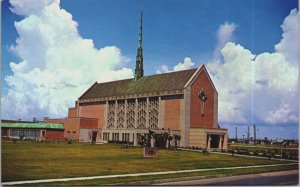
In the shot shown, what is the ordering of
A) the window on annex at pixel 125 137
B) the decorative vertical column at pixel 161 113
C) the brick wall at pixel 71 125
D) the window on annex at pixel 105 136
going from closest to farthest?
1. the decorative vertical column at pixel 161 113
2. the window on annex at pixel 125 137
3. the window on annex at pixel 105 136
4. the brick wall at pixel 71 125

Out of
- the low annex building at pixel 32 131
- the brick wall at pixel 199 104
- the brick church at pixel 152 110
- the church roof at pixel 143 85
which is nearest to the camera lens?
the brick church at pixel 152 110

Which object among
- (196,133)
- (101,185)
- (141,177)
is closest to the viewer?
(101,185)

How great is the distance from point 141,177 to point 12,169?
777 centimetres

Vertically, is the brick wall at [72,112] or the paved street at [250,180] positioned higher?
the brick wall at [72,112]

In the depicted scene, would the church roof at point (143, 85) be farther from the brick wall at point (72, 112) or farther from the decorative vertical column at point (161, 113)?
the brick wall at point (72, 112)

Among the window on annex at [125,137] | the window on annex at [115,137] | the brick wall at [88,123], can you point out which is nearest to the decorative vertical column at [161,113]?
the window on annex at [125,137]

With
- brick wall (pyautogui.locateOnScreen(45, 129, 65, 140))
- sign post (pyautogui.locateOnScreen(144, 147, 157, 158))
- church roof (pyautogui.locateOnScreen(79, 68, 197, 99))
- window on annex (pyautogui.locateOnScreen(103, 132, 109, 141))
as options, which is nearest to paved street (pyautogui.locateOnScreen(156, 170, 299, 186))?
sign post (pyautogui.locateOnScreen(144, 147, 157, 158))

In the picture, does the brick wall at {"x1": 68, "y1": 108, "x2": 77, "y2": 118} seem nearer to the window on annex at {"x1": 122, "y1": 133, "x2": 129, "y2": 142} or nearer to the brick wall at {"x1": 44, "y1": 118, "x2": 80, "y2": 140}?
the brick wall at {"x1": 44, "y1": 118, "x2": 80, "y2": 140}

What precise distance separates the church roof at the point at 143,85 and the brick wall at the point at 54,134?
32.7ft

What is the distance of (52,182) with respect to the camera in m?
20.0

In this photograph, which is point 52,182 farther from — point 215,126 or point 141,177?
point 215,126

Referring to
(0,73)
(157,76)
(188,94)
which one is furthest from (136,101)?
(0,73)

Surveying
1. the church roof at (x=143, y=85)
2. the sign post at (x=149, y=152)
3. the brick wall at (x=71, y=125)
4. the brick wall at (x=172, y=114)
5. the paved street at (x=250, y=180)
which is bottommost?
the paved street at (x=250, y=180)

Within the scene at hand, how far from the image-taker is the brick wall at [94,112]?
80312mm
